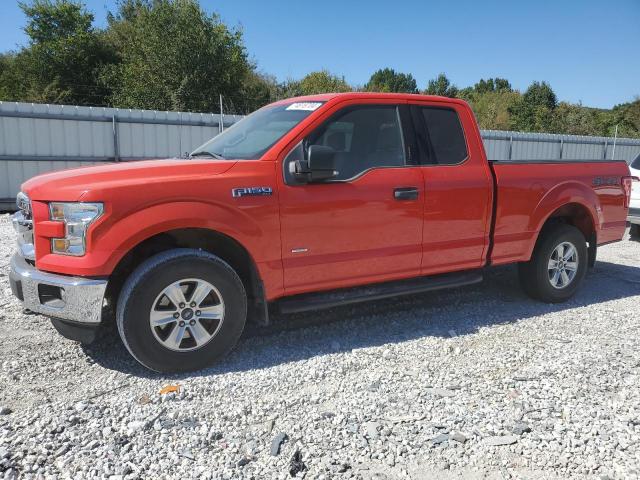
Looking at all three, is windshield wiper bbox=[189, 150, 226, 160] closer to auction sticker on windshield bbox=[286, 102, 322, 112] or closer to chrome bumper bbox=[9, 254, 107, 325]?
auction sticker on windshield bbox=[286, 102, 322, 112]

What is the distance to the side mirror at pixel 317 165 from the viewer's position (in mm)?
3607

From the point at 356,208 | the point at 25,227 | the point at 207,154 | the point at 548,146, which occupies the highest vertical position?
the point at 548,146

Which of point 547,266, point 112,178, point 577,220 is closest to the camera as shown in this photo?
point 112,178

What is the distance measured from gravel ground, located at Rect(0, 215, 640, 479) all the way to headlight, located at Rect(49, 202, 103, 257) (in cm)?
92

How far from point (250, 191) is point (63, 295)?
4.49ft

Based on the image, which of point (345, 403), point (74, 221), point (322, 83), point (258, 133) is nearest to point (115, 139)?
point (258, 133)

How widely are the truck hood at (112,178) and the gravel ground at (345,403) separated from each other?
1.25 meters

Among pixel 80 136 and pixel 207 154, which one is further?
pixel 80 136

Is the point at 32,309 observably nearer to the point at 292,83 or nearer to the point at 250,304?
the point at 250,304

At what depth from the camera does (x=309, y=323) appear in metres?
4.55

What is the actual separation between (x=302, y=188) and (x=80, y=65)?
33.9 metres

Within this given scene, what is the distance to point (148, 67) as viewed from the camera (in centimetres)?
2772

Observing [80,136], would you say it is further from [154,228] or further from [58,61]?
[58,61]

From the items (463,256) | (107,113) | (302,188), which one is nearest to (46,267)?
(302,188)
